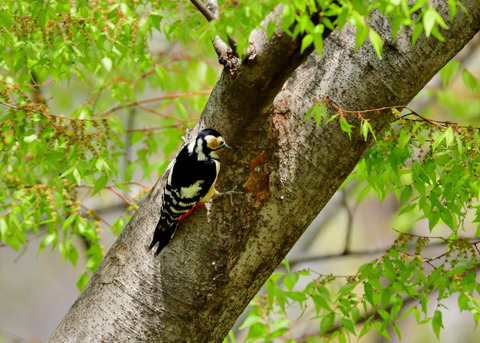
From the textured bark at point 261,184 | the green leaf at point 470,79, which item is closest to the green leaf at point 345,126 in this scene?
A: the textured bark at point 261,184

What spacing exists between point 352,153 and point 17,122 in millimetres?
1694

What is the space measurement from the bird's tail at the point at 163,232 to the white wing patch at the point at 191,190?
7.2 inches

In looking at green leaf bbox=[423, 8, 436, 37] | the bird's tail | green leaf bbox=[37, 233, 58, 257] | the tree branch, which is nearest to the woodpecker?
the bird's tail

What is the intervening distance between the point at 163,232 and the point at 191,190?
0.90ft

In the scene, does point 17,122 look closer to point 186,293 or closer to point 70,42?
point 70,42

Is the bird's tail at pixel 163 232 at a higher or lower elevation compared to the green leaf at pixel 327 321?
lower

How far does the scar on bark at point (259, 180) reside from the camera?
7.63 ft

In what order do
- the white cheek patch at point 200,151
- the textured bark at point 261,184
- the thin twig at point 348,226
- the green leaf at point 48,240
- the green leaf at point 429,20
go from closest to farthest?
the green leaf at point 429,20 → the textured bark at point 261,184 → the white cheek patch at point 200,151 → the green leaf at point 48,240 → the thin twig at point 348,226

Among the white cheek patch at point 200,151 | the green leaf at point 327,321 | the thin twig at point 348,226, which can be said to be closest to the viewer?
the white cheek patch at point 200,151

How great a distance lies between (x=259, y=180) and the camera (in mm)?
2332

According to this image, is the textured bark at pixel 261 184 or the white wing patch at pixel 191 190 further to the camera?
the white wing patch at pixel 191 190

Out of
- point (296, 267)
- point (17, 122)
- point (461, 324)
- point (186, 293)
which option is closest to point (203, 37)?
point (186, 293)

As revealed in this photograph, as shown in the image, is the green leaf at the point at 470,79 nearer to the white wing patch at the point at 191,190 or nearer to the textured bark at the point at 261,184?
the textured bark at the point at 261,184

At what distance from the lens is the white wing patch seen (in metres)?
2.56
